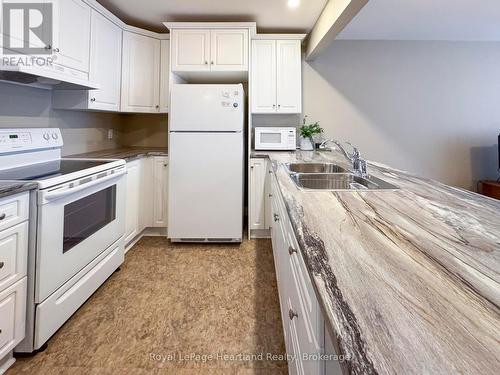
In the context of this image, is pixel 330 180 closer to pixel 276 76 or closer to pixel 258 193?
pixel 258 193

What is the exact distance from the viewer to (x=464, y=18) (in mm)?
2824

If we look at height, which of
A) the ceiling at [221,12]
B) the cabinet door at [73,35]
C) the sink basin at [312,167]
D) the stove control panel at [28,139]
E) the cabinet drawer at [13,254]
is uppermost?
the ceiling at [221,12]

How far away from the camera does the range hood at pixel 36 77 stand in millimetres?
1490

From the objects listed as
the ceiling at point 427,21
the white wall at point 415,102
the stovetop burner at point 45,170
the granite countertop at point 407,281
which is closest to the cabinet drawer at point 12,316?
the stovetop burner at point 45,170

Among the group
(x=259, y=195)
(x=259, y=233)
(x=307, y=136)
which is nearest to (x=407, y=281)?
(x=259, y=195)

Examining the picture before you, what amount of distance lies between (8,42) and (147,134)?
6.42 ft

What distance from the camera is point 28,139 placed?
182 cm

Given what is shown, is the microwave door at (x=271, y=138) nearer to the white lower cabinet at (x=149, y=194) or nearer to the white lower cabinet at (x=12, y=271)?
the white lower cabinet at (x=149, y=194)

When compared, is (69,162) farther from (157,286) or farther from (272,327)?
(272,327)

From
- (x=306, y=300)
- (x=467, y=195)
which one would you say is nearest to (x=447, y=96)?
(x=467, y=195)

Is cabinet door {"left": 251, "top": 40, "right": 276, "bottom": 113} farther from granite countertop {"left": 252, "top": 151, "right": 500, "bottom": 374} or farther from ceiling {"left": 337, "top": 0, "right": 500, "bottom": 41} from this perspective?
granite countertop {"left": 252, "top": 151, "right": 500, "bottom": 374}

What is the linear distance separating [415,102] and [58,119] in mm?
4084

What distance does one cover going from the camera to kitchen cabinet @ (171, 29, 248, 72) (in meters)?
2.84

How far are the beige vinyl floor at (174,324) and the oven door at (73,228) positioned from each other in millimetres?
331
